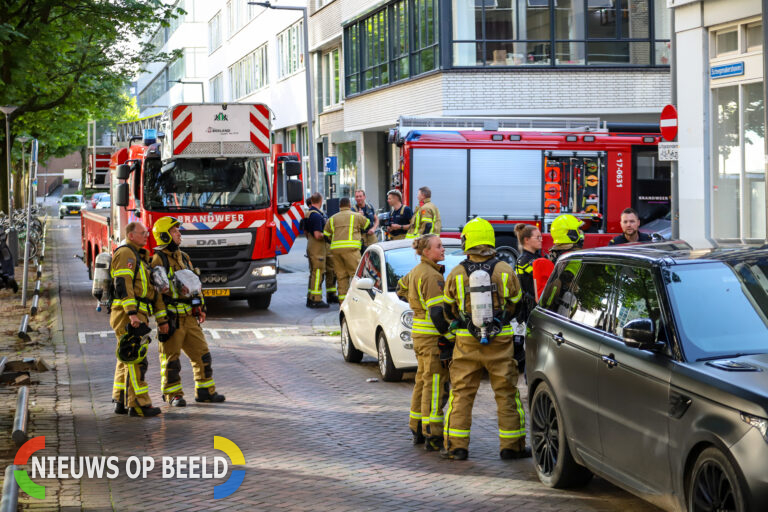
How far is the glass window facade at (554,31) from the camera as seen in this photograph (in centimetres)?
2838

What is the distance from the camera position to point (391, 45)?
33.1m

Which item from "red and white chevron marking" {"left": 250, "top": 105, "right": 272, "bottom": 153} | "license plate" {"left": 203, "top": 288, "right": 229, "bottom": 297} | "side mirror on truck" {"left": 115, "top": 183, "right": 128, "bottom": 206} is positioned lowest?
"license plate" {"left": 203, "top": 288, "right": 229, "bottom": 297}

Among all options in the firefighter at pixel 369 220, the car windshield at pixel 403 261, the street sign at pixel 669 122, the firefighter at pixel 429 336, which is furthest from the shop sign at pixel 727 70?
the firefighter at pixel 429 336

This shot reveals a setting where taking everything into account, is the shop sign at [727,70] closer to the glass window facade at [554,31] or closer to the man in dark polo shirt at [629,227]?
the man in dark polo shirt at [629,227]

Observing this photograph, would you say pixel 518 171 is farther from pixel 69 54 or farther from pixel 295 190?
pixel 69 54

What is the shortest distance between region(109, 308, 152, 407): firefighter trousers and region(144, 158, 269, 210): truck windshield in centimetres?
803

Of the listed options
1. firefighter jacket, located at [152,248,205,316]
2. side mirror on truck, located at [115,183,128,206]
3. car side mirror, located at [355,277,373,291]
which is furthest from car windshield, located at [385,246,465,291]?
side mirror on truck, located at [115,183,128,206]

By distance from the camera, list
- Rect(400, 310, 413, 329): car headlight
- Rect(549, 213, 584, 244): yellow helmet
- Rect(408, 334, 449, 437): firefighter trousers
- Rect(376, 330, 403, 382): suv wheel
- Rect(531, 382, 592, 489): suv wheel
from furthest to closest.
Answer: Rect(376, 330, 403, 382): suv wheel
Rect(400, 310, 413, 329): car headlight
Rect(549, 213, 584, 244): yellow helmet
Rect(408, 334, 449, 437): firefighter trousers
Rect(531, 382, 592, 489): suv wheel

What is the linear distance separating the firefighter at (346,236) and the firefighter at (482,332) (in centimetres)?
1037

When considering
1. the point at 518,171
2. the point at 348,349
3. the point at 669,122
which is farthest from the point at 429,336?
the point at 518,171

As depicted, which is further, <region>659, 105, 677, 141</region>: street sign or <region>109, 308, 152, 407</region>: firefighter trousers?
<region>659, 105, 677, 141</region>: street sign

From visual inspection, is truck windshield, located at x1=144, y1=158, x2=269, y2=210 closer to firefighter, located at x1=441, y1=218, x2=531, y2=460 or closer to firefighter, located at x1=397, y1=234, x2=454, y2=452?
firefighter, located at x1=397, y1=234, x2=454, y2=452

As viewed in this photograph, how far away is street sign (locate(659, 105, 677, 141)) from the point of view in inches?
572

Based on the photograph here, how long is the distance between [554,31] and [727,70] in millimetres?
12611
